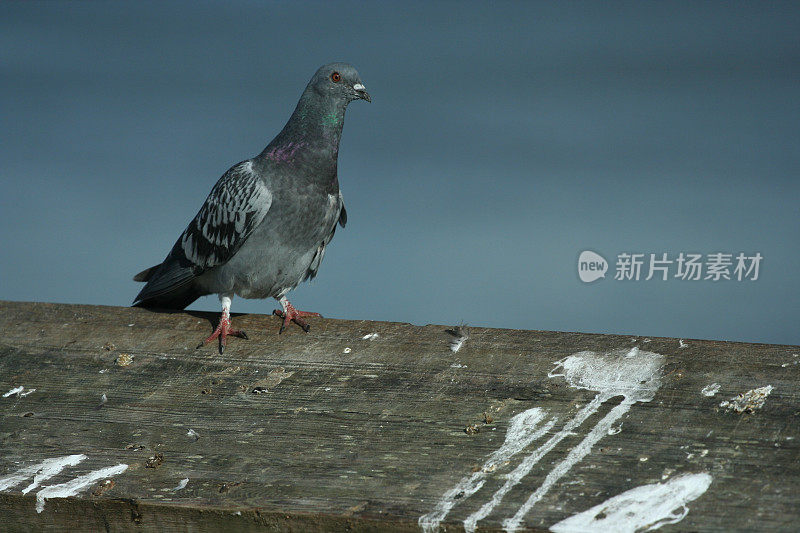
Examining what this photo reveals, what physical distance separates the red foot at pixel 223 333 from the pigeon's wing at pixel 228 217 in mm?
1126

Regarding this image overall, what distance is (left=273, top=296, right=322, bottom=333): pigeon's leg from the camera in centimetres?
381

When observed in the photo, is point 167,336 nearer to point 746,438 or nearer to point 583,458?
point 583,458

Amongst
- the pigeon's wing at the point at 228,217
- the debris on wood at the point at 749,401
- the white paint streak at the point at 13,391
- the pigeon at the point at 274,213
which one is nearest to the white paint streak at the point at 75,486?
the white paint streak at the point at 13,391

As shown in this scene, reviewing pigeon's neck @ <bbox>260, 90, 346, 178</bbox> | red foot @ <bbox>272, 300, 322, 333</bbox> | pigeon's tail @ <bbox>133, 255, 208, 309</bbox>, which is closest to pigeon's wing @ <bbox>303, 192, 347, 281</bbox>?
pigeon's neck @ <bbox>260, 90, 346, 178</bbox>

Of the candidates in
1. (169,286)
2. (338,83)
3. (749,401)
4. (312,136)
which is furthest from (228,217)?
(749,401)

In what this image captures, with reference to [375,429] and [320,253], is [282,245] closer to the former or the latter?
[320,253]

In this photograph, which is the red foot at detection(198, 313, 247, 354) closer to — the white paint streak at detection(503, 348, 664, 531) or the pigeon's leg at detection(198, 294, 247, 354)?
the pigeon's leg at detection(198, 294, 247, 354)

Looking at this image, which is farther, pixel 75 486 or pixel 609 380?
pixel 609 380

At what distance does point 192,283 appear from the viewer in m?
5.30

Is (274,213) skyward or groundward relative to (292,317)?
skyward

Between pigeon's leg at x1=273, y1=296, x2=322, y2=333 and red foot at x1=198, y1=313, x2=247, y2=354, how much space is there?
0.20m

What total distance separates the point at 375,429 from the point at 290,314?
1.75m

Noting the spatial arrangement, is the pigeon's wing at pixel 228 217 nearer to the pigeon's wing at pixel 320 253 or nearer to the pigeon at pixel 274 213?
the pigeon at pixel 274 213

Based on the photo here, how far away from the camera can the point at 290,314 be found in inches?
170
